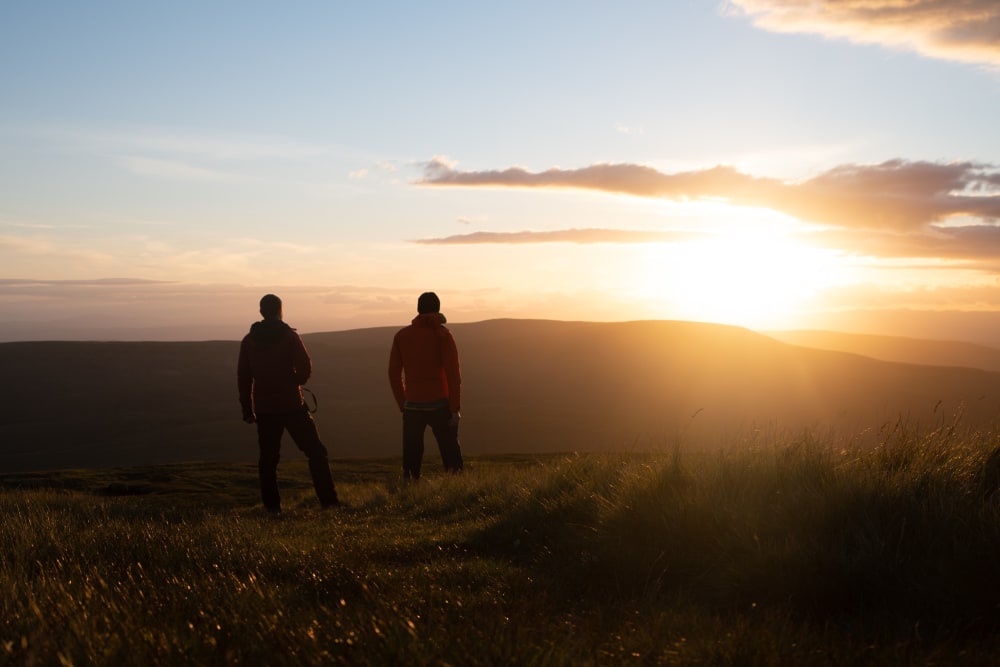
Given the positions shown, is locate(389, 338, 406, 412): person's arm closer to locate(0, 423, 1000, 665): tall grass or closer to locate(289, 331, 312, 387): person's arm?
locate(289, 331, 312, 387): person's arm

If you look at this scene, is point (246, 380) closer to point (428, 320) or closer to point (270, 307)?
point (270, 307)

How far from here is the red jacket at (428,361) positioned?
11609 mm

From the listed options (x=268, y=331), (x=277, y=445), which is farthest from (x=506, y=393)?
(x=268, y=331)

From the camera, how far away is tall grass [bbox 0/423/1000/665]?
302cm

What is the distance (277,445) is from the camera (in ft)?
33.7

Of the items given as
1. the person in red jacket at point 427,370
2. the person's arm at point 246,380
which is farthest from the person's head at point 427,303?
the person's arm at point 246,380

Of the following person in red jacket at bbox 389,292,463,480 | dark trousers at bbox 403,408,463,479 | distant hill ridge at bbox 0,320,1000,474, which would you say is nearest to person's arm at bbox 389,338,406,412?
person in red jacket at bbox 389,292,463,480

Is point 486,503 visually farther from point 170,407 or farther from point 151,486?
point 170,407

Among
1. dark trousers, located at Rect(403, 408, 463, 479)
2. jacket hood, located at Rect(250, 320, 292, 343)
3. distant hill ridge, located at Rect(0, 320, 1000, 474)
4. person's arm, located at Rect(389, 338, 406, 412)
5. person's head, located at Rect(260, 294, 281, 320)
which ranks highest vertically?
person's head, located at Rect(260, 294, 281, 320)

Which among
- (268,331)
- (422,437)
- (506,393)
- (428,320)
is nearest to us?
(268,331)

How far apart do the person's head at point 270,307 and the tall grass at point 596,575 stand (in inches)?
109

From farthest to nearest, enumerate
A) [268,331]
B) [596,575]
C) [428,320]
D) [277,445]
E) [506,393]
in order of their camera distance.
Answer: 1. [506,393]
2. [428,320]
3. [277,445]
4. [268,331]
5. [596,575]

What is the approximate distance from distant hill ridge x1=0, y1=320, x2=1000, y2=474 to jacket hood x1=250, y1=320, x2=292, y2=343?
2494cm

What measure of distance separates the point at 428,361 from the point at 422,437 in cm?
124
